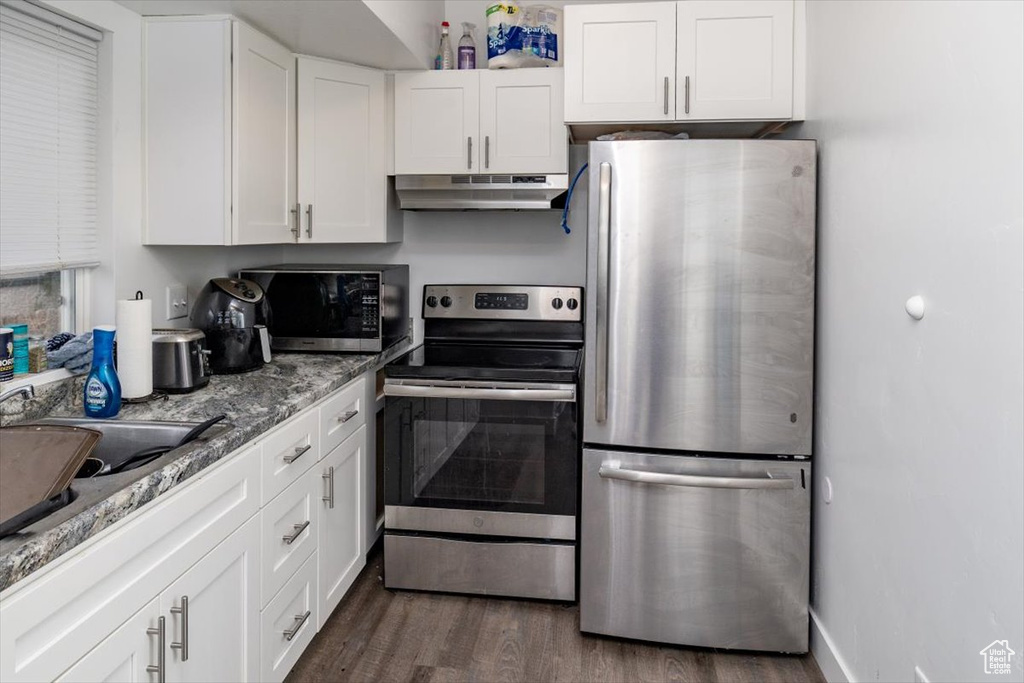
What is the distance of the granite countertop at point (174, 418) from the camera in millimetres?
1062

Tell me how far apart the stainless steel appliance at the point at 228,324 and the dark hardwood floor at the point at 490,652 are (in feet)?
3.00

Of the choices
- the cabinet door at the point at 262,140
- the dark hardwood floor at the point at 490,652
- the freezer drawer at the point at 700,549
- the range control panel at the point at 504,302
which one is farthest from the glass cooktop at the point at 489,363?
the dark hardwood floor at the point at 490,652

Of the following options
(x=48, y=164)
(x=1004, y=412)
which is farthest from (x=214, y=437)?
(x=1004, y=412)

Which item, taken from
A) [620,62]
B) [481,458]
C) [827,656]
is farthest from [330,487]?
[620,62]

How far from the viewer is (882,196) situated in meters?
1.77

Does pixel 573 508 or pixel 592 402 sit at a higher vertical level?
pixel 592 402

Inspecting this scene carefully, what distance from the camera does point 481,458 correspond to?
2.60 meters

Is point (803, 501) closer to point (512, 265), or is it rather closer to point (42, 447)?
point (512, 265)

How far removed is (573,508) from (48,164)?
189cm

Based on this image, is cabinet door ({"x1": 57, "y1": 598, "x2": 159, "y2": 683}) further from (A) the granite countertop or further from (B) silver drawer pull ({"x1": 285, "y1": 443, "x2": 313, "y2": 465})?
(B) silver drawer pull ({"x1": 285, "y1": 443, "x2": 313, "y2": 465})

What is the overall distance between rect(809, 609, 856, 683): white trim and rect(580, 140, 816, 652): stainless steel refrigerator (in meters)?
0.05

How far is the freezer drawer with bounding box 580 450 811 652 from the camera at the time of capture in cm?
228

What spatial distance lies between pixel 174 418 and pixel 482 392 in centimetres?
106

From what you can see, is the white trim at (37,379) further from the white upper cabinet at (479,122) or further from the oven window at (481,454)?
the white upper cabinet at (479,122)
